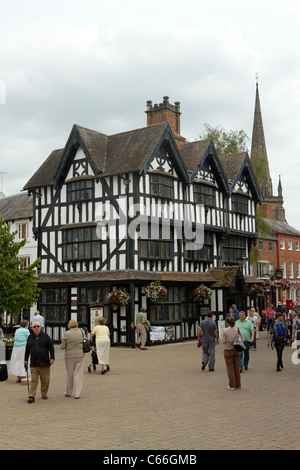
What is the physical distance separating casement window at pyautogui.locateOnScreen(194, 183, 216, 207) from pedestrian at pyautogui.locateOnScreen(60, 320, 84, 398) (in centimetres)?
1893

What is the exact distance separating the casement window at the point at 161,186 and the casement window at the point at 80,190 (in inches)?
127

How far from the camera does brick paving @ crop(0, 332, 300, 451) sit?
7523 mm

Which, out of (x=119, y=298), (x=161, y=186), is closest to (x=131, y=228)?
(x=161, y=186)

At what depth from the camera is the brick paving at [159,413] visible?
296 inches

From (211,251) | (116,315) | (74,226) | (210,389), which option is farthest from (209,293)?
(210,389)

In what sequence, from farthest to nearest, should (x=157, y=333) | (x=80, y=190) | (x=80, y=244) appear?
(x=80, y=190)
(x=80, y=244)
(x=157, y=333)

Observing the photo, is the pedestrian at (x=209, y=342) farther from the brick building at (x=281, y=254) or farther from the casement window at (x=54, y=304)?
the brick building at (x=281, y=254)

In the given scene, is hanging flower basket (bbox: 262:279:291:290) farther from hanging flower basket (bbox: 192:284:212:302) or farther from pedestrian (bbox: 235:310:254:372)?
pedestrian (bbox: 235:310:254:372)

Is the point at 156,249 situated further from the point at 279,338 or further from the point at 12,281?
the point at 279,338

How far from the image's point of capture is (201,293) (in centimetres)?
2852

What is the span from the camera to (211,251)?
31.4 meters

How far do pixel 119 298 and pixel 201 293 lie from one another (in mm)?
5396
